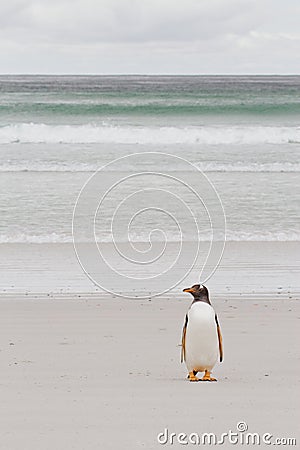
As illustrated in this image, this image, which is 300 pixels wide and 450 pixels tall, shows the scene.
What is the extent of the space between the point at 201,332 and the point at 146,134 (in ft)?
66.5

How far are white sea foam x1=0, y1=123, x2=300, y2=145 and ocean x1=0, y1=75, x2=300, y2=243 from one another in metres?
0.03

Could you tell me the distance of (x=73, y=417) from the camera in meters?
3.39

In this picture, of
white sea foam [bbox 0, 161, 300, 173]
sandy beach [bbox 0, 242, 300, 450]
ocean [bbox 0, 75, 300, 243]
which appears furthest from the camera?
white sea foam [bbox 0, 161, 300, 173]

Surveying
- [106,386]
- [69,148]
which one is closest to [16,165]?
[69,148]

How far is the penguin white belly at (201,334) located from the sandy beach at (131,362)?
0.48 ft

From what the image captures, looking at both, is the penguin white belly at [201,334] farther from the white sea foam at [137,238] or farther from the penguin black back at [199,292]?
the white sea foam at [137,238]

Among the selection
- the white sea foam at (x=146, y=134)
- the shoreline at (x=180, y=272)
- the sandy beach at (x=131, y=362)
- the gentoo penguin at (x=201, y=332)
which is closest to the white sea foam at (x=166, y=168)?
the white sea foam at (x=146, y=134)

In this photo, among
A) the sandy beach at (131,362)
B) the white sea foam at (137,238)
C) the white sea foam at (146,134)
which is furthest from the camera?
the white sea foam at (146,134)

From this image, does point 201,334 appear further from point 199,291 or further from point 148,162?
point 148,162

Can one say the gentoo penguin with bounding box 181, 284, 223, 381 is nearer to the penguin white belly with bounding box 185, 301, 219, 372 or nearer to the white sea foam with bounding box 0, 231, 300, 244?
the penguin white belly with bounding box 185, 301, 219, 372

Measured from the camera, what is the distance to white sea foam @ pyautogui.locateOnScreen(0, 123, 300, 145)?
2228cm

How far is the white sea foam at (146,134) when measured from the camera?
22.3 meters

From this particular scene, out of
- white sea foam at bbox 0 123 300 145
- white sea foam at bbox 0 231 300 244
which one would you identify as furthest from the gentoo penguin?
white sea foam at bbox 0 123 300 145

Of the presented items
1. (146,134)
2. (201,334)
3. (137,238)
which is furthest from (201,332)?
(146,134)
